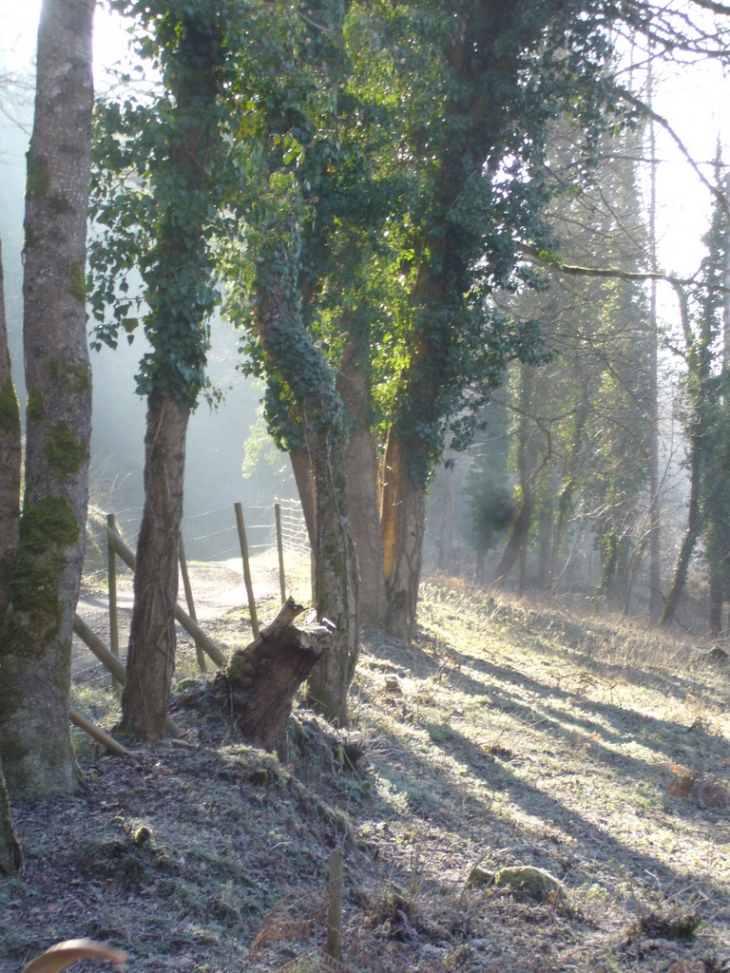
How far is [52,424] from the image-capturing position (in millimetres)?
4703

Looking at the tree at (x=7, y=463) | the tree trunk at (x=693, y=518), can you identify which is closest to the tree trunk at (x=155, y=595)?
the tree at (x=7, y=463)

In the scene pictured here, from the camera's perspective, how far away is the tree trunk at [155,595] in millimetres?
5699

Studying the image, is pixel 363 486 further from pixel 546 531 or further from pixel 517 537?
pixel 546 531

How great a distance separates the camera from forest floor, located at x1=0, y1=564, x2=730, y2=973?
3852 millimetres

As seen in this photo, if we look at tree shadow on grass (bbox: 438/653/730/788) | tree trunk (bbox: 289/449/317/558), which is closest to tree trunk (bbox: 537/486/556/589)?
tree shadow on grass (bbox: 438/653/730/788)

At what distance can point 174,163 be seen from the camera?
22.3 ft

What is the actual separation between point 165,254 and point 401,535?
745 centimetres

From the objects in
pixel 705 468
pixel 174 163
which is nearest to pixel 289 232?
pixel 174 163

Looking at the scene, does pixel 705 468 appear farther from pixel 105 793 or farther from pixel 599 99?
pixel 105 793

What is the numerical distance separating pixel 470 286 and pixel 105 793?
31.4 ft

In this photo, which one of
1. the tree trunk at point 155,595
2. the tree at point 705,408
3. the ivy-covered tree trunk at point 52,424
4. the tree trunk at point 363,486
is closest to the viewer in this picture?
the ivy-covered tree trunk at point 52,424

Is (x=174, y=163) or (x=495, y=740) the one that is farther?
(x=495, y=740)

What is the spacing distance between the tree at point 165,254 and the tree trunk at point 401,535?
644cm

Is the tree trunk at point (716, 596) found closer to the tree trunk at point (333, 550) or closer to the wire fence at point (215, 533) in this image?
the wire fence at point (215, 533)
